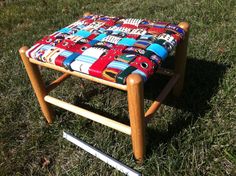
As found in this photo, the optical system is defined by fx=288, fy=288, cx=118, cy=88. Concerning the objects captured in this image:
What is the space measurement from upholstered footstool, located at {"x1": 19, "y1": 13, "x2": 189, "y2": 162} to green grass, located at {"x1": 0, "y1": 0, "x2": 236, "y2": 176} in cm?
17

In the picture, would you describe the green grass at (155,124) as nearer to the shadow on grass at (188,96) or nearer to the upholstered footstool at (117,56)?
the shadow on grass at (188,96)

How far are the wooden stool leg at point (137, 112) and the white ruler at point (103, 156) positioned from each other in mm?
86

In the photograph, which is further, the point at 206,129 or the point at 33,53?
the point at 206,129

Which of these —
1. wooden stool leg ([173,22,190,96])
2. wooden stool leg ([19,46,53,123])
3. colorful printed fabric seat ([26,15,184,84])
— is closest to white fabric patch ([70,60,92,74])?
colorful printed fabric seat ([26,15,184,84])

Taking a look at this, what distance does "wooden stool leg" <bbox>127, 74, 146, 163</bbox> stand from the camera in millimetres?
1103

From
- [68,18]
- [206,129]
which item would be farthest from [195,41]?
[68,18]

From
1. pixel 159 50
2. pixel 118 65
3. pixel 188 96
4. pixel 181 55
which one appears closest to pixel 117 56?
pixel 118 65

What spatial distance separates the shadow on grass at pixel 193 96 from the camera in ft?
5.24

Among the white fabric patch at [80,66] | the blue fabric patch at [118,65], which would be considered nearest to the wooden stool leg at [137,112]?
the blue fabric patch at [118,65]

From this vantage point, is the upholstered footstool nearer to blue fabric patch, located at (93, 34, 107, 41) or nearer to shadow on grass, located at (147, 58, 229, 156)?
blue fabric patch, located at (93, 34, 107, 41)

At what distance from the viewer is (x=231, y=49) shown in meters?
2.13

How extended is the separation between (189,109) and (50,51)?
0.88 m

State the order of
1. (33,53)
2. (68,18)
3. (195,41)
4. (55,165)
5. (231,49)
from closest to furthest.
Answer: (33,53) < (55,165) < (231,49) < (195,41) < (68,18)

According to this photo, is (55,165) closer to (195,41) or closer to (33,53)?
(33,53)
